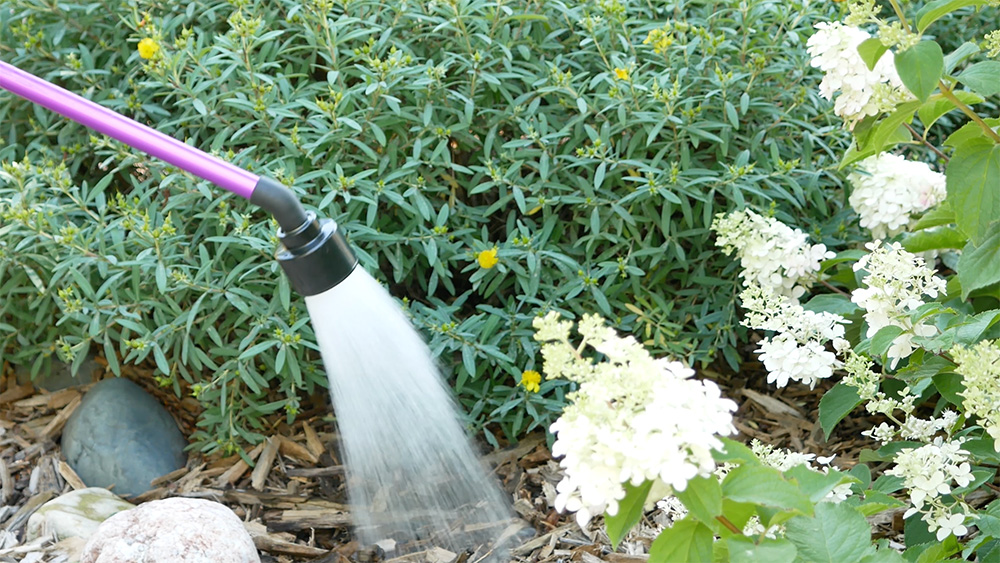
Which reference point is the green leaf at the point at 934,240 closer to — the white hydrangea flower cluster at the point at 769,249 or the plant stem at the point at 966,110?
the white hydrangea flower cluster at the point at 769,249

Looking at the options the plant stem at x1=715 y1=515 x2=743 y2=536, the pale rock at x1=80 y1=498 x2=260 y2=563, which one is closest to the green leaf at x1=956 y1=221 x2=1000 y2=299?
the plant stem at x1=715 y1=515 x2=743 y2=536

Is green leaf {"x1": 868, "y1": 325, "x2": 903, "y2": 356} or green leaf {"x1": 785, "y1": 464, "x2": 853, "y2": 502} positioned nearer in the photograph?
green leaf {"x1": 785, "y1": 464, "x2": 853, "y2": 502}

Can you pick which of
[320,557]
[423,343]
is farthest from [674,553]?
[320,557]

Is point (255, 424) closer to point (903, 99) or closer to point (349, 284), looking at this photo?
point (349, 284)

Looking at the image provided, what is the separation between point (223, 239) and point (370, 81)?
58 cm

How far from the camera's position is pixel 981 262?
1613mm

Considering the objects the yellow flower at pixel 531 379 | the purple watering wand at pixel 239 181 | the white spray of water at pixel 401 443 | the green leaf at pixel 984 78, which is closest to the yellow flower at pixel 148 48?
the purple watering wand at pixel 239 181

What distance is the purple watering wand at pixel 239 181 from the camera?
1.65 metres

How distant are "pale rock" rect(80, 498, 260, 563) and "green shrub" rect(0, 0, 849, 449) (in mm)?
404

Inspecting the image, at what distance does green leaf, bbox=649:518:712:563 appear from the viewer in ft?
3.68

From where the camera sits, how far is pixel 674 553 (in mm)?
1130

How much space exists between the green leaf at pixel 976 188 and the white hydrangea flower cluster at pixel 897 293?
115 mm

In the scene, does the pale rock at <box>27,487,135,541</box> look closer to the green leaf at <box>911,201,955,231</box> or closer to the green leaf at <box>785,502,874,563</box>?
the green leaf at <box>785,502,874,563</box>

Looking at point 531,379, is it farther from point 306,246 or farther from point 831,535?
point 831,535
